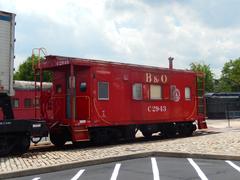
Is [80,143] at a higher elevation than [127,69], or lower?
lower

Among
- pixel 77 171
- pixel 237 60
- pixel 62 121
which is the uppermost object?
pixel 237 60

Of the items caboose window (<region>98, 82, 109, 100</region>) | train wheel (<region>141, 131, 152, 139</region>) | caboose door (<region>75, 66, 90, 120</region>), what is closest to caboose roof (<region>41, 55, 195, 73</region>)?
caboose door (<region>75, 66, 90, 120</region>)

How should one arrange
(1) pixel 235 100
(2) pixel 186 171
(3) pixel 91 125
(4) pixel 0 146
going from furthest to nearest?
(1) pixel 235 100 < (3) pixel 91 125 < (4) pixel 0 146 < (2) pixel 186 171

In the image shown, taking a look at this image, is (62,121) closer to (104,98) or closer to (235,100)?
(104,98)

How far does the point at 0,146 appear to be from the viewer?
13.4 meters

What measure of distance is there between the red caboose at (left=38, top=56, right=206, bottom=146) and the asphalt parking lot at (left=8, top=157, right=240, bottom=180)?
4.83m

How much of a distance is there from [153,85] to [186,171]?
378 inches

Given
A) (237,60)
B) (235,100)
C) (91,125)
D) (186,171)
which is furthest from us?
(237,60)

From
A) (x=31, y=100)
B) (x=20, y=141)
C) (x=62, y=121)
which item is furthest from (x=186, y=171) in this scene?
(x=31, y=100)

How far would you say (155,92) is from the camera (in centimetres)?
1975

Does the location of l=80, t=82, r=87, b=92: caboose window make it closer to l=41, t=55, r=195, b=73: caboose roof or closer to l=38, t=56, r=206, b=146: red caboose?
l=38, t=56, r=206, b=146: red caboose

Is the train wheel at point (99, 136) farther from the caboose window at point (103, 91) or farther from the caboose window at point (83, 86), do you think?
the caboose window at point (83, 86)

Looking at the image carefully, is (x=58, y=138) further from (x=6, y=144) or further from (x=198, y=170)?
(x=198, y=170)

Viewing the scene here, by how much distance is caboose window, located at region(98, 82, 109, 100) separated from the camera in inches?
672
